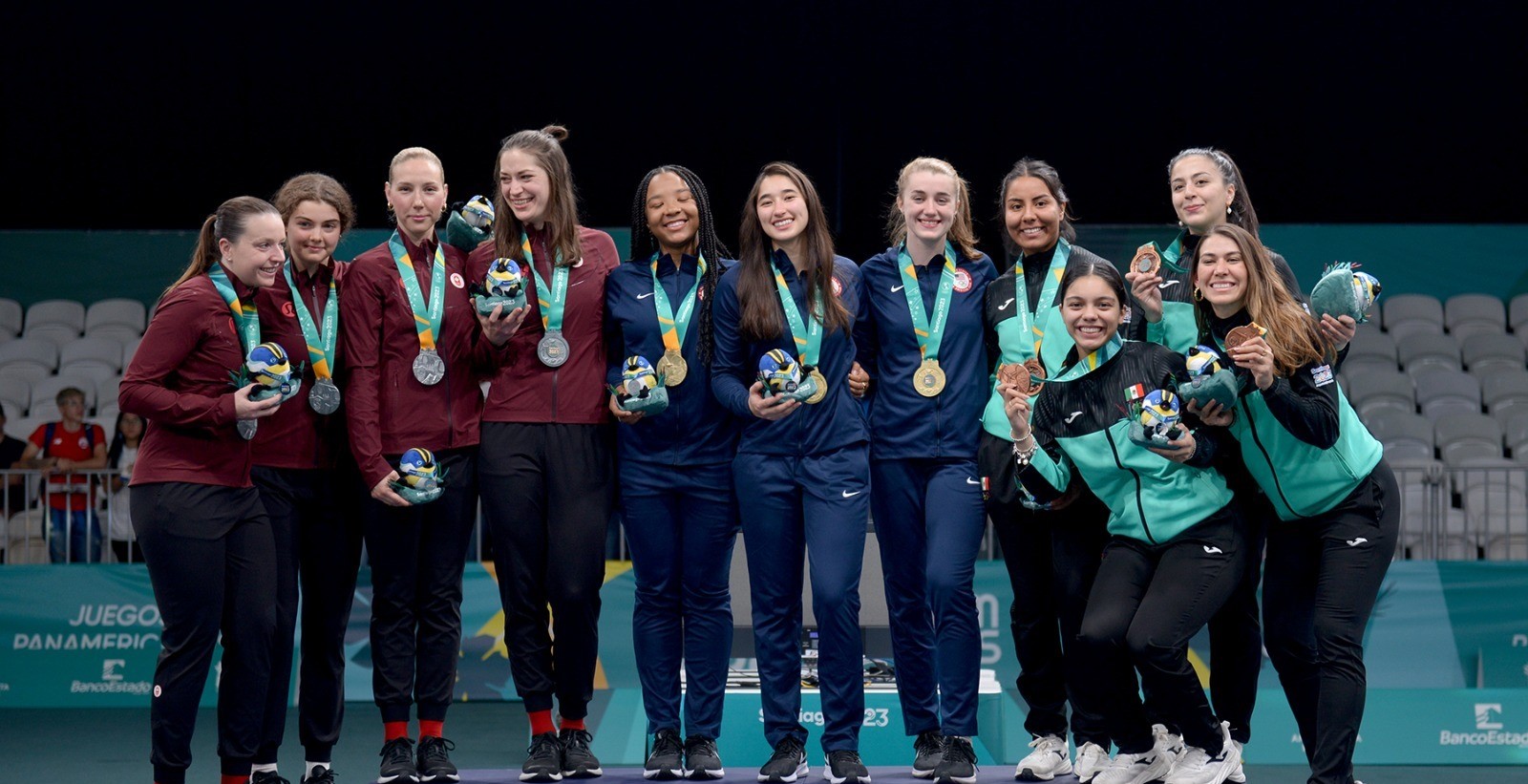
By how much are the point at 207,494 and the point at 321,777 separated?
37.1 inches

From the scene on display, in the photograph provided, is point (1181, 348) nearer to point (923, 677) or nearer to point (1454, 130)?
point (923, 677)

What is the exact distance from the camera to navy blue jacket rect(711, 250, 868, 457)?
4.10 m

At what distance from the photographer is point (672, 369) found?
4145 mm

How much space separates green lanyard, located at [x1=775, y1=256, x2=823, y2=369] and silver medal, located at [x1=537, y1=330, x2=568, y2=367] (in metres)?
0.64

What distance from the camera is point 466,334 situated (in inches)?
167

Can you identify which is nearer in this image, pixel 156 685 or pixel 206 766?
pixel 156 685

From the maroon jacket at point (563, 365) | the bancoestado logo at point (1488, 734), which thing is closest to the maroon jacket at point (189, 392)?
the maroon jacket at point (563, 365)

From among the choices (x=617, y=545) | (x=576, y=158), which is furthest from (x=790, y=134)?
(x=617, y=545)

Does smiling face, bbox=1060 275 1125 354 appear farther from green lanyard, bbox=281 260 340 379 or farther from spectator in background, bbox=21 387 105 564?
spectator in background, bbox=21 387 105 564

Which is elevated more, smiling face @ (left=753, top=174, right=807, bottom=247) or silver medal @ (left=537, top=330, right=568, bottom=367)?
smiling face @ (left=753, top=174, right=807, bottom=247)

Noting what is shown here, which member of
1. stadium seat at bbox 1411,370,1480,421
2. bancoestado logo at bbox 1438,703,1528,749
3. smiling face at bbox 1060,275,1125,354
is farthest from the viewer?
stadium seat at bbox 1411,370,1480,421

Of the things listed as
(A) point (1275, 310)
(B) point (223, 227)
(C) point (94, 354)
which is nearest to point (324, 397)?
(B) point (223, 227)

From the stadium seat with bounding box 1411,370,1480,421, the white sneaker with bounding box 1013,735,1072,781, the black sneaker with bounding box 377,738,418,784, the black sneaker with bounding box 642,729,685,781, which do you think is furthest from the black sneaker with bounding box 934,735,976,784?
the stadium seat with bounding box 1411,370,1480,421

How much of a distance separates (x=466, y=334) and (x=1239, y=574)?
2.31 meters
